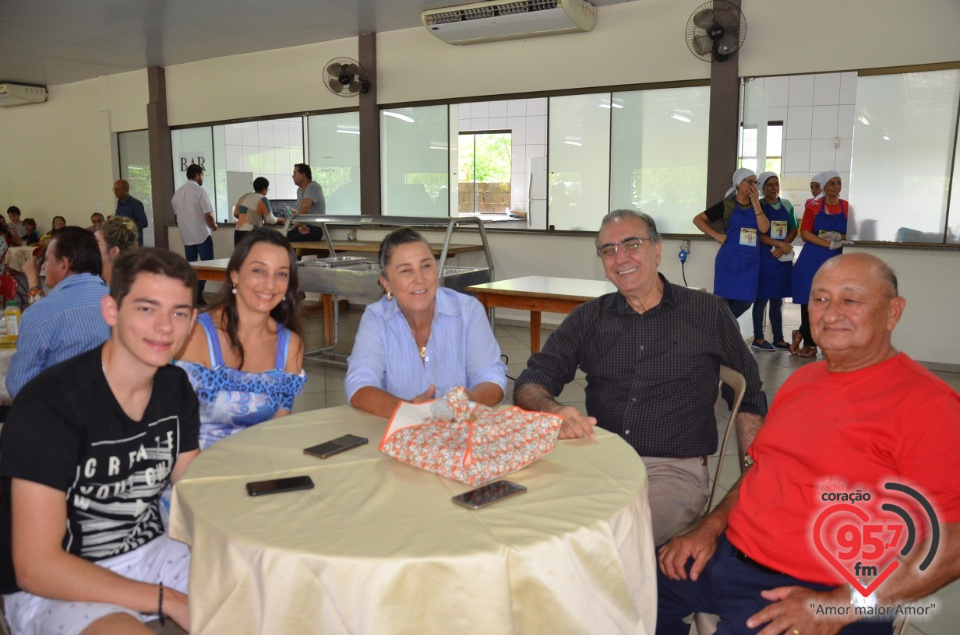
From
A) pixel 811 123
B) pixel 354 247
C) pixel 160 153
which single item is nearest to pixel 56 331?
pixel 354 247

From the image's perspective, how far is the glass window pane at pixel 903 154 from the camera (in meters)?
5.21

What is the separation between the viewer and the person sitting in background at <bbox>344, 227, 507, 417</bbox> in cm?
210

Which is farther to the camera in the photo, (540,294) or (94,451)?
(540,294)

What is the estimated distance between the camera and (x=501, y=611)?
106cm

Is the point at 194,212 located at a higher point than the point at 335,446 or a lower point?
higher

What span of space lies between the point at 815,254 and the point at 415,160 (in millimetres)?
4281

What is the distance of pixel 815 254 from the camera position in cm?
546

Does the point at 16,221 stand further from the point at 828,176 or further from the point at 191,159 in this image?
the point at 828,176

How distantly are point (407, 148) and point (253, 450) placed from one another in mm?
6569

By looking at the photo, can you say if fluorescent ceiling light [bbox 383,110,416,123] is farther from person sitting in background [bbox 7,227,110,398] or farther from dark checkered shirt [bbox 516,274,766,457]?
dark checkered shirt [bbox 516,274,766,457]

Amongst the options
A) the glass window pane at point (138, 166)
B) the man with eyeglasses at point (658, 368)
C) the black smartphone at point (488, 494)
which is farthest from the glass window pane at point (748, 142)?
the glass window pane at point (138, 166)

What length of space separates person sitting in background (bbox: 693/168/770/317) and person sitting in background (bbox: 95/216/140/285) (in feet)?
14.0

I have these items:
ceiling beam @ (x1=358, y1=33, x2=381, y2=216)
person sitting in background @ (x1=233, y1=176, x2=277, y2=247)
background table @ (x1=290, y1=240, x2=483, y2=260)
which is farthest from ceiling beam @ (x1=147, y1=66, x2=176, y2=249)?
ceiling beam @ (x1=358, y1=33, x2=381, y2=216)

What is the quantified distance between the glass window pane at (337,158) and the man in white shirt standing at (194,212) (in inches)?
53.0
